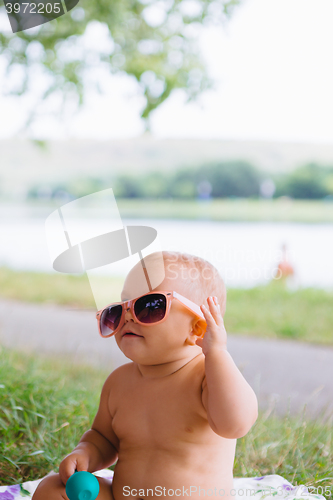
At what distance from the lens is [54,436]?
2.02m

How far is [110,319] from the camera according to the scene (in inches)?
54.1

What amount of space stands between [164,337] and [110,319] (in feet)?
0.58

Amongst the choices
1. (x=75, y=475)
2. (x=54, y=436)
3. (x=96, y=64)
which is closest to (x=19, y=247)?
(x=96, y=64)

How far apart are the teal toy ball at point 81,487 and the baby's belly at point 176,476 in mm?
113

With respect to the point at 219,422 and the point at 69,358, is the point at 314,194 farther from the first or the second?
the point at 219,422

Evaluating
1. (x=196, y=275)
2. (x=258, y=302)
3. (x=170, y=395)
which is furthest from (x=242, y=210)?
(x=170, y=395)

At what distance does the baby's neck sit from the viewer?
135 centimetres

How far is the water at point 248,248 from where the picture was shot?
18.1ft

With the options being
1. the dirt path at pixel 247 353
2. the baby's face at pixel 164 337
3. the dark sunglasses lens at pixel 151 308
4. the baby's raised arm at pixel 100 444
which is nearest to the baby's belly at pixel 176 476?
the baby's raised arm at pixel 100 444

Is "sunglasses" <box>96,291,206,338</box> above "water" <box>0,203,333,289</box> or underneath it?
above

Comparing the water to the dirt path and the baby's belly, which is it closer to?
the dirt path

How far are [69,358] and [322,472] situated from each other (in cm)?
199

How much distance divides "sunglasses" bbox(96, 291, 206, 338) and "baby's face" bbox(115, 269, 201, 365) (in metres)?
0.01

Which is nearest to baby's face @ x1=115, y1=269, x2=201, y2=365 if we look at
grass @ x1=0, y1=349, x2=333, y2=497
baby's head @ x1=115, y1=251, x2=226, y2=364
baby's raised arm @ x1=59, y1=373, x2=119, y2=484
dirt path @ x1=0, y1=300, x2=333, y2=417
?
baby's head @ x1=115, y1=251, x2=226, y2=364
